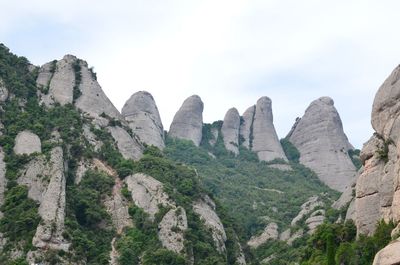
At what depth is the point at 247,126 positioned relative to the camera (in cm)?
14950

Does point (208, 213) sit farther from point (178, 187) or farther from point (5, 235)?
point (5, 235)

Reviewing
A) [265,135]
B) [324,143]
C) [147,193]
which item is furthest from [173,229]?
[265,135]

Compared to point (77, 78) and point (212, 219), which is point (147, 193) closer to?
point (212, 219)

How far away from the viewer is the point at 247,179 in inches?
4993

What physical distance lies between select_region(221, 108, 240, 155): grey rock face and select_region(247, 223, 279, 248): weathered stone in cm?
Answer: 4708

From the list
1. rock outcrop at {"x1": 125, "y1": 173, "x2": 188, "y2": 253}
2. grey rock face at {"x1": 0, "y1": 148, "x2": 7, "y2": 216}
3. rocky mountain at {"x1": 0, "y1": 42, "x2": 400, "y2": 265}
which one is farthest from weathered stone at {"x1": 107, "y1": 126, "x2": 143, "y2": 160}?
grey rock face at {"x1": 0, "y1": 148, "x2": 7, "y2": 216}

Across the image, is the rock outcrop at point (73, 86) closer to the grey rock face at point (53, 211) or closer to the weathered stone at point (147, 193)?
the weathered stone at point (147, 193)

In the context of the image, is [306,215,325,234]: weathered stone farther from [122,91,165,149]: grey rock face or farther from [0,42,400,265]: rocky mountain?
[122,91,165,149]: grey rock face

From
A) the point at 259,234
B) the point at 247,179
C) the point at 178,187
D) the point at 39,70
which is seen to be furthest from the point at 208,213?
the point at 247,179

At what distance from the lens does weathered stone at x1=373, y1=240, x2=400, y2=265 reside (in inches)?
1411

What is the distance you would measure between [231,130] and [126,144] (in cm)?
5819

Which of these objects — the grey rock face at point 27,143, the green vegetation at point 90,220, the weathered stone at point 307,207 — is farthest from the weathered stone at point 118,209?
the weathered stone at point 307,207

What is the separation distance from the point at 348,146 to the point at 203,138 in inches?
1148

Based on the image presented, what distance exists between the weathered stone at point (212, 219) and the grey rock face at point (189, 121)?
186 ft
